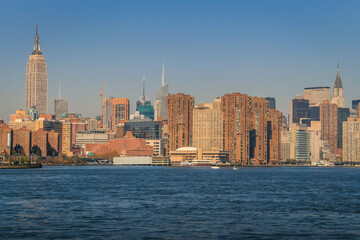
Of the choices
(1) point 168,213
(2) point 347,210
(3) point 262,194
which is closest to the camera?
(1) point 168,213

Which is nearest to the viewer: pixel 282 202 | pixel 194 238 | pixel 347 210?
pixel 194 238

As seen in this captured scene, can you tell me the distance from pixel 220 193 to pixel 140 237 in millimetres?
50525

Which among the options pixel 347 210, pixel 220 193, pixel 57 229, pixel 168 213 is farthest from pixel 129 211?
pixel 220 193

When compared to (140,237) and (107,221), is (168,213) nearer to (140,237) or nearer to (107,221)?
(107,221)

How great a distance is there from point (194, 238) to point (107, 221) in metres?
13.4

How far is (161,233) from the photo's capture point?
5850 centimetres

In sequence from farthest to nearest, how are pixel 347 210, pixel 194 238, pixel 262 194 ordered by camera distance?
pixel 262 194 → pixel 347 210 → pixel 194 238

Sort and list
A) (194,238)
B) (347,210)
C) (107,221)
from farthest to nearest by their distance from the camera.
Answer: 1. (347,210)
2. (107,221)
3. (194,238)

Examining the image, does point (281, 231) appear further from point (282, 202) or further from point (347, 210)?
point (282, 202)

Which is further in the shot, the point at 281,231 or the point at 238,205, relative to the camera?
the point at 238,205

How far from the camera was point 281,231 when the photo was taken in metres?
60.1

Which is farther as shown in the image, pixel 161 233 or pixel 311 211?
pixel 311 211

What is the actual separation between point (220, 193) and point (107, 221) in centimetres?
4221

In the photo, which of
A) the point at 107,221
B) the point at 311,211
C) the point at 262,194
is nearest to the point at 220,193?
the point at 262,194
